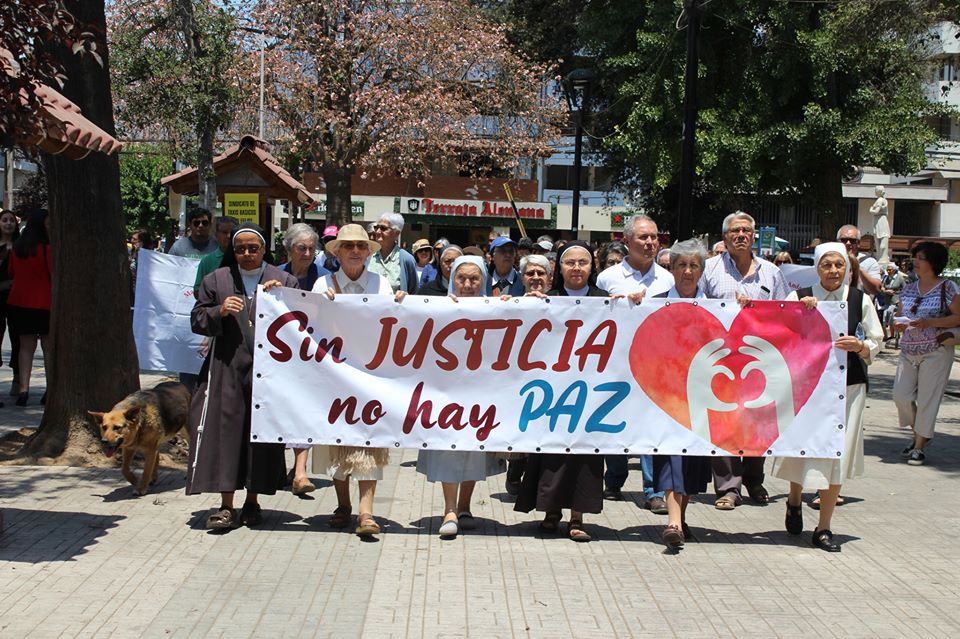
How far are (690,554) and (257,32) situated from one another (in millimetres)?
23595

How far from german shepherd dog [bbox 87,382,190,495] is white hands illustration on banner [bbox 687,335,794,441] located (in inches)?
143

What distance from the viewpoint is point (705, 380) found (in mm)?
7207

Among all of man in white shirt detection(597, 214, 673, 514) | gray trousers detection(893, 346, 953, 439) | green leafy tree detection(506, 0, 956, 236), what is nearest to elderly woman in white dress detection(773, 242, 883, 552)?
man in white shirt detection(597, 214, 673, 514)

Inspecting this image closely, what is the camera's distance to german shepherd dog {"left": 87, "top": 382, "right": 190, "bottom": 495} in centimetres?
769

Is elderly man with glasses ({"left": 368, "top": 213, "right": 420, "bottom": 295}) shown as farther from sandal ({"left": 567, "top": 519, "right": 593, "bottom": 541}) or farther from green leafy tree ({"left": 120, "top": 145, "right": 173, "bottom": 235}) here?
green leafy tree ({"left": 120, "top": 145, "right": 173, "bottom": 235})

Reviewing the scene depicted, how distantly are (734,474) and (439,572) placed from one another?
2.86 metres

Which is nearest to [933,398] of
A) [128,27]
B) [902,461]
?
[902,461]

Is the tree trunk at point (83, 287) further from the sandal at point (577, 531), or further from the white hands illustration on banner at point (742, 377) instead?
the white hands illustration on banner at point (742, 377)

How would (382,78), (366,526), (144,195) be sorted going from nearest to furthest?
1. (366,526)
2. (382,78)
3. (144,195)

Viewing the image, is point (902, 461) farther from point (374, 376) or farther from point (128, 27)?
point (128, 27)

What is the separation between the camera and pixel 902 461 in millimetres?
10758

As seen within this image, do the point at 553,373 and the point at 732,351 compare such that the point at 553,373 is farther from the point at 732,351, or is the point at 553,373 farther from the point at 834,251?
the point at 834,251

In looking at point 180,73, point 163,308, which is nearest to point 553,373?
point 163,308

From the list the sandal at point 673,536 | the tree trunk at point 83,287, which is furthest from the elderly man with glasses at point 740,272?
the tree trunk at point 83,287
